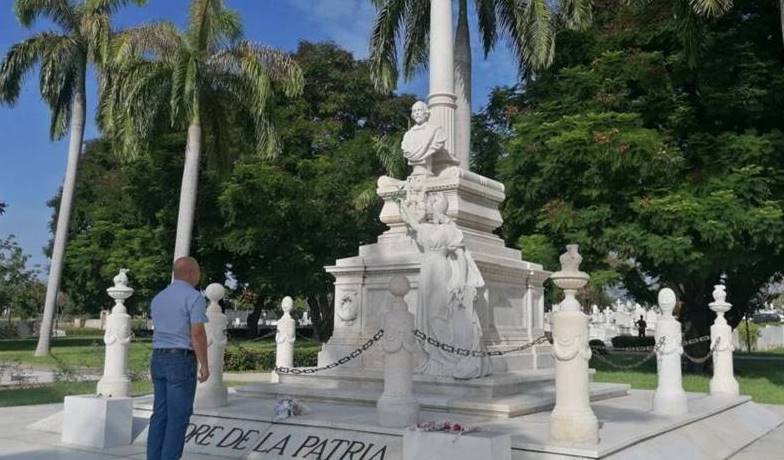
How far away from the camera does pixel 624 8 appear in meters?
22.1

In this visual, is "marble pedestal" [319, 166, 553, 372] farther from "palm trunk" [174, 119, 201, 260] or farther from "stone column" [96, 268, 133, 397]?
"palm trunk" [174, 119, 201, 260]

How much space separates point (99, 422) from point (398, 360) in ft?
12.3

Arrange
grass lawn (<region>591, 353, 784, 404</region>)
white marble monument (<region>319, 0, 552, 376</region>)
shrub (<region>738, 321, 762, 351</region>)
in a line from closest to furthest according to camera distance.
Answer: white marble monument (<region>319, 0, 552, 376</region>), grass lawn (<region>591, 353, 784, 404</region>), shrub (<region>738, 321, 762, 351</region>)

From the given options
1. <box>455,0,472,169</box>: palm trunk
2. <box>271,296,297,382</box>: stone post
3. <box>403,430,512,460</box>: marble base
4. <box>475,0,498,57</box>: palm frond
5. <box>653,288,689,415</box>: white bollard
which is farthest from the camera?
<box>475,0,498,57</box>: palm frond

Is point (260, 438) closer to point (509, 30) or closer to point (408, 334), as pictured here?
point (408, 334)

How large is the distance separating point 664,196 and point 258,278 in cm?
1900

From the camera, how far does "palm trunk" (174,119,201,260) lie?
2250 cm

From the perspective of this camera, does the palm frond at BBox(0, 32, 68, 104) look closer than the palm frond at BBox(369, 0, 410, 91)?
No

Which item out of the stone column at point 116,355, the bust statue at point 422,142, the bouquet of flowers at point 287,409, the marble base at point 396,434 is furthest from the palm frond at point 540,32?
the bouquet of flowers at point 287,409

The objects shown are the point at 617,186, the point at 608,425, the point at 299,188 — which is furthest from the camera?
the point at 299,188

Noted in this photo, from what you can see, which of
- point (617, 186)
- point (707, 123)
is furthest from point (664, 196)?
point (707, 123)

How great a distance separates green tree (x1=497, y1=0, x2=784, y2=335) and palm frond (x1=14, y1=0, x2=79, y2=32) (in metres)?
19.5

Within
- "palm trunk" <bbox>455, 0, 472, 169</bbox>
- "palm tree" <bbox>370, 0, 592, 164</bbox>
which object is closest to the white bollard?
"palm trunk" <bbox>455, 0, 472, 169</bbox>

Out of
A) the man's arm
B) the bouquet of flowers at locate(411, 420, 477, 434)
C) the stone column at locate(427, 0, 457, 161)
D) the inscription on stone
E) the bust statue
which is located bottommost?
the inscription on stone
